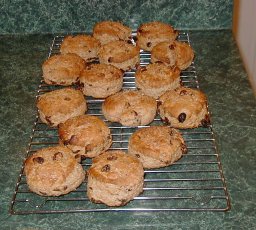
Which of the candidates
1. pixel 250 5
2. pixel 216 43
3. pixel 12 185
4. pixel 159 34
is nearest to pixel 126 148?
pixel 12 185

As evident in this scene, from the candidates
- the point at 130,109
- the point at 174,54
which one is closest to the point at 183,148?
the point at 130,109

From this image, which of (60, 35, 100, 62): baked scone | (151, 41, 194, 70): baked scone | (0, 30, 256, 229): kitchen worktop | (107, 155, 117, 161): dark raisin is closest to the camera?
(0, 30, 256, 229): kitchen worktop

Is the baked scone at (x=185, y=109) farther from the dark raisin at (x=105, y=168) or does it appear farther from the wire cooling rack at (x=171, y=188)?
the dark raisin at (x=105, y=168)

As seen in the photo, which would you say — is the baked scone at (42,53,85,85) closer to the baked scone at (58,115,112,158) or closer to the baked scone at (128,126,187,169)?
the baked scone at (58,115,112,158)

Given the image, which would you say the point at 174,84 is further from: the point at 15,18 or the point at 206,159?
the point at 15,18

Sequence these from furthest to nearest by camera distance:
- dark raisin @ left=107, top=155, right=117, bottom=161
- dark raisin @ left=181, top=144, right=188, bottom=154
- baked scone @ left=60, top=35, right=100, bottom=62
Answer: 1. baked scone @ left=60, top=35, right=100, bottom=62
2. dark raisin @ left=181, top=144, right=188, bottom=154
3. dark raisin @ left=107, top=155, right=117, bottom=161

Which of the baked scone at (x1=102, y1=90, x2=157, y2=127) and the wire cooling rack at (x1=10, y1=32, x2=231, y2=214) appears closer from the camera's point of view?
the wire cooling rack at (x1=10, y1=32, x2=231, y2=214)

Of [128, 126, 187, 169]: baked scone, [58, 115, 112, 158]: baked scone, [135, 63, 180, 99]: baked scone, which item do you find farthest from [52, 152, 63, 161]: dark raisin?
[135, 63, 180, 99]: baked scone
